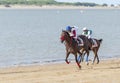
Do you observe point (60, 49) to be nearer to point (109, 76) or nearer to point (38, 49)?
point (38, 49)

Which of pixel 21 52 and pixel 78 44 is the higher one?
pixel 78 44

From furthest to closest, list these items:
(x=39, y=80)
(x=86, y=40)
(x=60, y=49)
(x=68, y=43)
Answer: (x=60, y=49) < (x=86, y=40) < (x=68, y=43) < (x=39, y=80)

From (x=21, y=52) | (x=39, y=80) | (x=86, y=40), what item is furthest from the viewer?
A: (x=21, y=52)

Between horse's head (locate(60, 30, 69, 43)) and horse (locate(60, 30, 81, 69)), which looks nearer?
horse's head (locate(60, 30, 69, 43))

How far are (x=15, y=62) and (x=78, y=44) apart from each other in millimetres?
8323

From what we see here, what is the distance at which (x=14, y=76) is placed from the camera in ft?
73.0

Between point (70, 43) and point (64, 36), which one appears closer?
point (64, 36)

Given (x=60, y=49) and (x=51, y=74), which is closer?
(x=51, y=74)

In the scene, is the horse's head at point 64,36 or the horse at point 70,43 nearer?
the horse's head at point 64,36

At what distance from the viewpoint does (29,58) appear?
3553cm

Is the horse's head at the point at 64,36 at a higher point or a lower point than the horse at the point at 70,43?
higher

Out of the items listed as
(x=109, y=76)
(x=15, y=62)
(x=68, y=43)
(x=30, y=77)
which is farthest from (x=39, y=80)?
(x=15, y=62)

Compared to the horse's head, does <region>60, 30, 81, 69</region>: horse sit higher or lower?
lower

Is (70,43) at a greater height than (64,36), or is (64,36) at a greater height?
(64,36)
